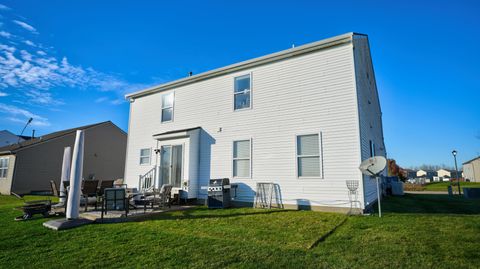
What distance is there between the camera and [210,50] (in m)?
14.8

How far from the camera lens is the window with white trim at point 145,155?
13.5 meters

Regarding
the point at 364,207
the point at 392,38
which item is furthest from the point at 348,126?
the point at 392,38

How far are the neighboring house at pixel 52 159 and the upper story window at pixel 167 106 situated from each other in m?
Result: 13.0

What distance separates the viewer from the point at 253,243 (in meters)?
4.96

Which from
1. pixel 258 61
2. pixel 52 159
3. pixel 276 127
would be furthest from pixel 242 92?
pixel 52 159

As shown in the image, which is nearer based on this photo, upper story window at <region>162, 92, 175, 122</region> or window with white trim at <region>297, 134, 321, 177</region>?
window with white trim at <region>297, 134, 321, 177</region>

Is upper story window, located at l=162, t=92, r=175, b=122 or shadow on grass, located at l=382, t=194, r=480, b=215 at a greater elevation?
upper story window, located at l=162, t=92, r=175, b=122

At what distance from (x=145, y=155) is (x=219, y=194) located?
6.04 meters

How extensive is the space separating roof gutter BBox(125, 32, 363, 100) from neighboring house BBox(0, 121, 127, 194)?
38.2 ft

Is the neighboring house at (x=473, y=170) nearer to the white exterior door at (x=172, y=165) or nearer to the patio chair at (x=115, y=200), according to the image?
the white exterior door at (x=172, y=165)

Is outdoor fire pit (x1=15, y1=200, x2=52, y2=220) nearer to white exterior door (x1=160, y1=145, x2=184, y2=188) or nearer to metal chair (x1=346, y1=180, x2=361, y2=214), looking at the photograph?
white exterior door (x1=160, y1=145, x2=184, y2=188)

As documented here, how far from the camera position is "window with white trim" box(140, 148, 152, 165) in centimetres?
1348

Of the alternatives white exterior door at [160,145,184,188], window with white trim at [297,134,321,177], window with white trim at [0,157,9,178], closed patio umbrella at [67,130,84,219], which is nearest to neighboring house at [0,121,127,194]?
window with white trim at [0,157,9,178]

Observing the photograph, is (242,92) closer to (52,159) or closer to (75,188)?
(75,188)
